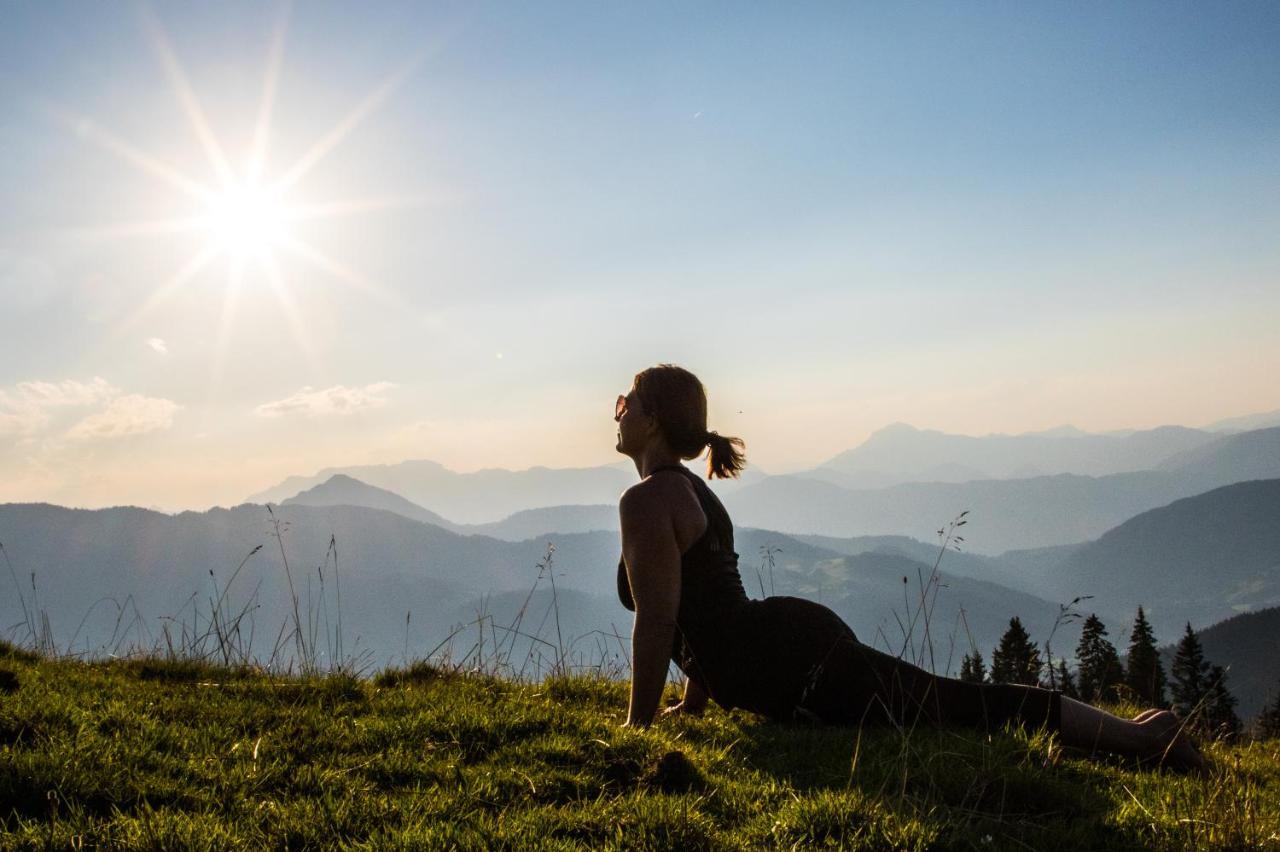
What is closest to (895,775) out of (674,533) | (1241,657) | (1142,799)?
(1142,799)

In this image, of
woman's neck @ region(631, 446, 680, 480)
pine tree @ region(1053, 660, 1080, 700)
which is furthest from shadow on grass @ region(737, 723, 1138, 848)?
woman's neck @ region(631, 446, 680, 480)

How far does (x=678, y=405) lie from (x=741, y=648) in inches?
72.9

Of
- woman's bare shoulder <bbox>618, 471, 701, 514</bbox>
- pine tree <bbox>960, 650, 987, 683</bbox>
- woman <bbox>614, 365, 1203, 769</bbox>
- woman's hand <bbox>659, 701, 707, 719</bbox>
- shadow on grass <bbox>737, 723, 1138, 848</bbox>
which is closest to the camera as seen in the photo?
shadow on grass <bbox>737, 723, 1138, 848</bbox>

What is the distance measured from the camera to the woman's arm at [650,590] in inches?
218

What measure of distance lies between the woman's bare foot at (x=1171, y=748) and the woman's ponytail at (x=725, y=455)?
3.27 m

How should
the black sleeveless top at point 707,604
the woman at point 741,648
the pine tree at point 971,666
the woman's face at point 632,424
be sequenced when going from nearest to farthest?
1. the woman at point 741,648
2. the black sleeveless top at point 707,604
3. the woman's face at point 632,424
4. the pine tree at point 971,666

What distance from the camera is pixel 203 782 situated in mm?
4359

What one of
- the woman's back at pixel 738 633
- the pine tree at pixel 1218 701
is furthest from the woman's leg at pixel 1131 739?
the woman's back at pixel 738 633

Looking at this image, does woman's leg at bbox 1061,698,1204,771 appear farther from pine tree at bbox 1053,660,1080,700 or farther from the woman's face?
the woman's face

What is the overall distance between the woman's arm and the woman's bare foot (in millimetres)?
3220

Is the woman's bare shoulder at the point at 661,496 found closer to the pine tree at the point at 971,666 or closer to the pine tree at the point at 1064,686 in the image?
the pine tree at the point at 1064,686

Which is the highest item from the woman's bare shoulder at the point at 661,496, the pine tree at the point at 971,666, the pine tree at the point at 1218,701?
the woman's bare shoulder at the point at 661,496

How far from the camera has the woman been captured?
5.36m

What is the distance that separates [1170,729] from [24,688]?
8184 mm
